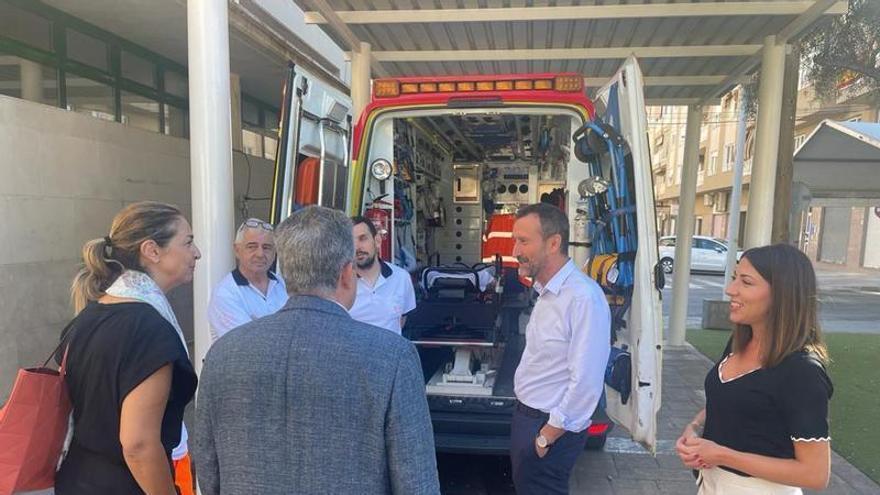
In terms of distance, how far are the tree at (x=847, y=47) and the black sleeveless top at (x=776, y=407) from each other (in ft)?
21.7

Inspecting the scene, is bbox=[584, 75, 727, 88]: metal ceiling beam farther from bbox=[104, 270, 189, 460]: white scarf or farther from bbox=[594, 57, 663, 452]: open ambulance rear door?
bbox=[104, 270, 189, 460]: white scarf

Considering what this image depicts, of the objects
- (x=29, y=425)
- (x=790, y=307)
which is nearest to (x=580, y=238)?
(x=790, y=307)

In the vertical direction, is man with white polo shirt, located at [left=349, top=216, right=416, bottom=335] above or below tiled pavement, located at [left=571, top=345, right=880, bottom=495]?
above

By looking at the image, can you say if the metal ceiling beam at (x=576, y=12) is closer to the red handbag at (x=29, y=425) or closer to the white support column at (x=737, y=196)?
the red handbag at (x=29, y=425)

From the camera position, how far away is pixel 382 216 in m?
4.16

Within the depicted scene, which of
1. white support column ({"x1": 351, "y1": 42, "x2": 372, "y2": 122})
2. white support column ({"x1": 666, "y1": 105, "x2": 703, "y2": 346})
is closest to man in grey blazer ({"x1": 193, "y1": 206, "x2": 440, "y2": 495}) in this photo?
white support column ({"x1": 351, "y1": 42, "x2": 372, "y2": 122})

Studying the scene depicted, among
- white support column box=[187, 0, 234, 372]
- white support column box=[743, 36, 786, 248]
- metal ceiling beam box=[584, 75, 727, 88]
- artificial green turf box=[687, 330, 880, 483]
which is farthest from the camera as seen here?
metal ceiling beam box=[584, 75, 727, 88]

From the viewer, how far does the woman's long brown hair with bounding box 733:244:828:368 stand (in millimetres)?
1632

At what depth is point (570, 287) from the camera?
2.28m

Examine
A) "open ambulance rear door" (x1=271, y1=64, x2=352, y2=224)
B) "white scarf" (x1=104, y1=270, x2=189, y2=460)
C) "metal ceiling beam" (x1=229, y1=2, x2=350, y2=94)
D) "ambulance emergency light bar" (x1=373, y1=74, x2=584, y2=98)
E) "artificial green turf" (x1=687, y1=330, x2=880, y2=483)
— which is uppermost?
"metal ceiling beam" (x1=229, y1=2, x2=350, y2=94)

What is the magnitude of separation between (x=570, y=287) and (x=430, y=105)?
78.3 inches

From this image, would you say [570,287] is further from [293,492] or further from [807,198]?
[807,198]

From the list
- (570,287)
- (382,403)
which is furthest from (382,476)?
(570,287)

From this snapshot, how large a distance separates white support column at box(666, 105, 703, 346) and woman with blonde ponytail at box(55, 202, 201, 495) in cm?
653
